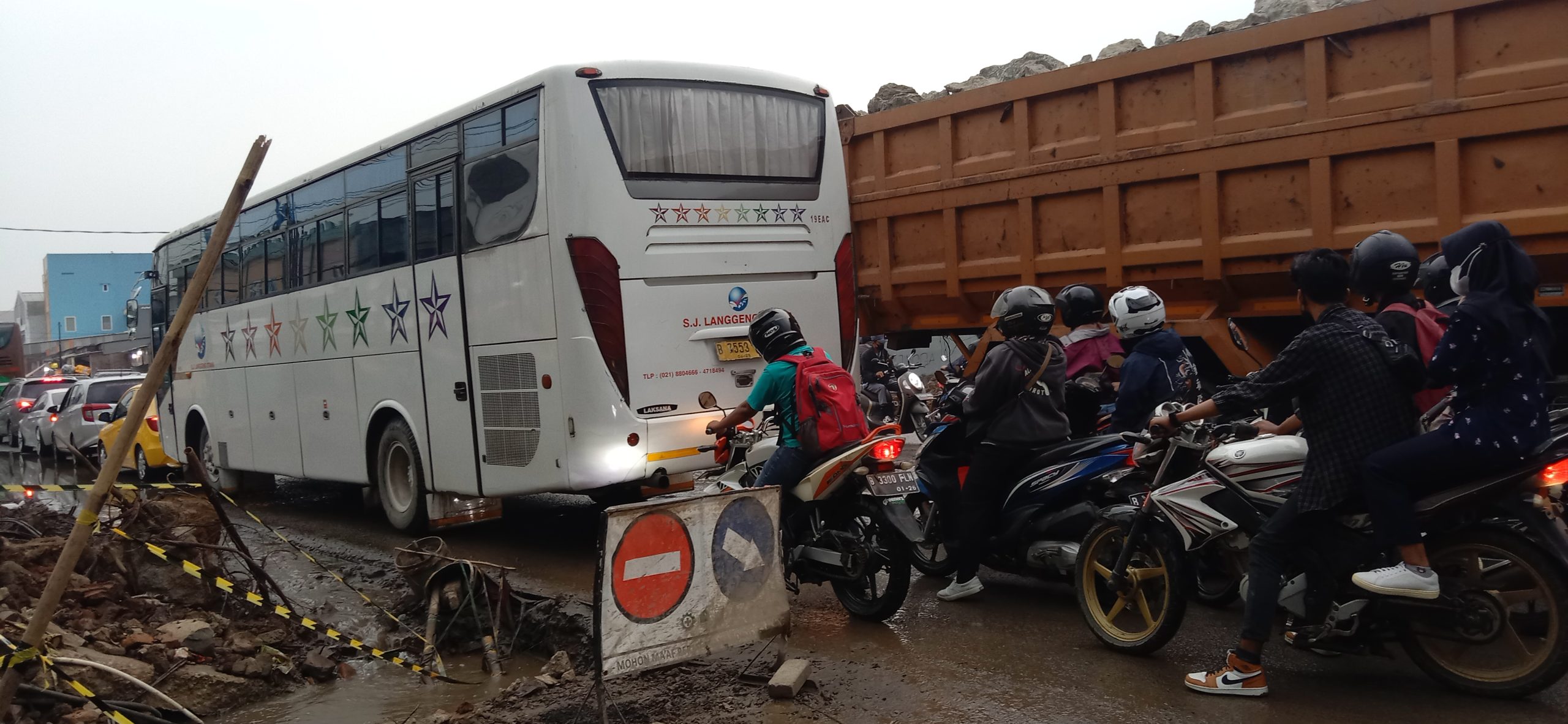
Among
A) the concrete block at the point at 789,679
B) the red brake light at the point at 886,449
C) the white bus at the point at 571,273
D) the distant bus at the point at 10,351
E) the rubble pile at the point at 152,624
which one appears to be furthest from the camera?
the distant bus at the point at 10,351

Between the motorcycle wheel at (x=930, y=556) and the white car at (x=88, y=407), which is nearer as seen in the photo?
the motorcycle wheel at (x=930, y=556)

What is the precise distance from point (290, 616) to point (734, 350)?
3.38 meters

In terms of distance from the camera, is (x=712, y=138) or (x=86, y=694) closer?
(x=86, y=694)

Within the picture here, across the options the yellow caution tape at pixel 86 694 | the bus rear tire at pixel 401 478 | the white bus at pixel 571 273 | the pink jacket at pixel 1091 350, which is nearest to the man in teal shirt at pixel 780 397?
the pink jacket at pixel 1091 350

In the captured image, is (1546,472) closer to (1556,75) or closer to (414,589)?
(1556,75)

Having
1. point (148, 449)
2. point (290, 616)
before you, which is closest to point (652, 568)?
point (290, 616)

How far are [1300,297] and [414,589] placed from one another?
4.75 meters

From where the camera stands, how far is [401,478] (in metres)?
9.55

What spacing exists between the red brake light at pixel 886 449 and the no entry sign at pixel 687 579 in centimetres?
87

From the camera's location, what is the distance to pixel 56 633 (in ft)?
15.5

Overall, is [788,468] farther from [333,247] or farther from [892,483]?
[333,247]

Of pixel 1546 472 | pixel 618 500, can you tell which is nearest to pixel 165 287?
pixel 618 500

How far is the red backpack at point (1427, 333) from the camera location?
4.66 metres

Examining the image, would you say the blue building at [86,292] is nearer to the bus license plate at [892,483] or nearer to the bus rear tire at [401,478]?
the bus rear tire at [401,478]
